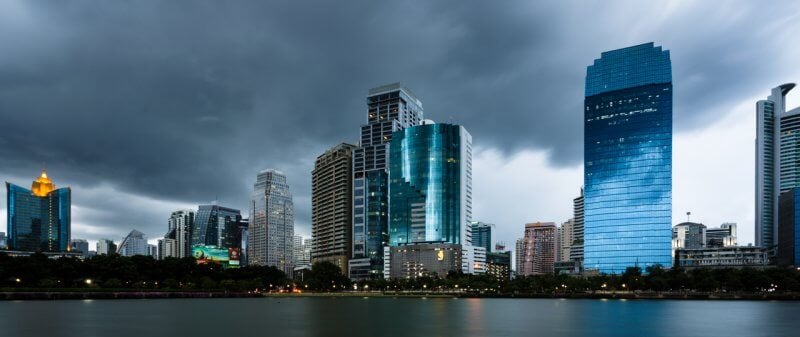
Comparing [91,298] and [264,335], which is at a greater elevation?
[264,335]

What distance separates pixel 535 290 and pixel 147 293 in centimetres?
11018

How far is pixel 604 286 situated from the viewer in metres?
175

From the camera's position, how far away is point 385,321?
238 ft

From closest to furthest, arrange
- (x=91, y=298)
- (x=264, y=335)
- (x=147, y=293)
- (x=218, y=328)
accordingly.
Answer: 1. (x=264, y=335)
2. (x=218, y=328)
3. (x=91, y=298)
4. (x=147, y=293)

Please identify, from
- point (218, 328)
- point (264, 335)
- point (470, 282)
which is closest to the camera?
point (264, 335)

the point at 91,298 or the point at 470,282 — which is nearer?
the point at 91,298

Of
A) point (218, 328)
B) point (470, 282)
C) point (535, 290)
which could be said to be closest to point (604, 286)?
point (535, 290)

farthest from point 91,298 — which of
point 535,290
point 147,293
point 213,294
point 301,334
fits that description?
point 535,290

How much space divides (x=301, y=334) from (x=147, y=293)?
113m

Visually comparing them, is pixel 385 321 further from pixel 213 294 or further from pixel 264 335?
pixel 213 294

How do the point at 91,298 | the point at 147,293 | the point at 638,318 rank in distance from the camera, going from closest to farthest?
the point at 638,318 → the point at 91,298 → the point at 147,293

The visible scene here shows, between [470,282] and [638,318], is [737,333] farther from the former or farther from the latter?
[470,282]

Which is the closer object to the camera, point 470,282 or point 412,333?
point 412,333

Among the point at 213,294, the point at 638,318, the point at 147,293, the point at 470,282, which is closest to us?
the point at 638,318
